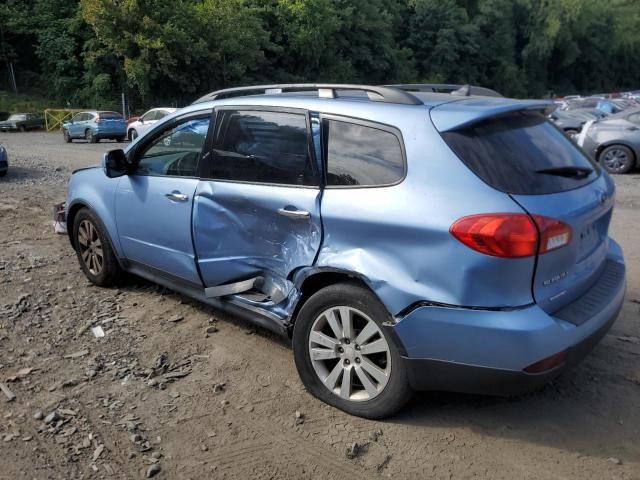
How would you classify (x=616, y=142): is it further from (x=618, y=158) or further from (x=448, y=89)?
(x=448, y=89)

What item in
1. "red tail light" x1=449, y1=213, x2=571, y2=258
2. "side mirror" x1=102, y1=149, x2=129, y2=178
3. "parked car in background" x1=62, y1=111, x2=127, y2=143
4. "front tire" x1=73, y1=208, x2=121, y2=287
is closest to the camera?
"red tail light" x1=449, y1=213, x2=571, y2=258

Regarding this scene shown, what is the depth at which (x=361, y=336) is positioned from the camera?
3104 mm

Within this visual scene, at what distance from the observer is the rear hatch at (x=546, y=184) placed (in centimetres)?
279

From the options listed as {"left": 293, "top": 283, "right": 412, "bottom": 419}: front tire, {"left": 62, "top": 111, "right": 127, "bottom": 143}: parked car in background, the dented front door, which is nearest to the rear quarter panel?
{"left": 293, "top": 283, "right": 412, "bottom": 419}: front tire

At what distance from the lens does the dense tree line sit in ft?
115

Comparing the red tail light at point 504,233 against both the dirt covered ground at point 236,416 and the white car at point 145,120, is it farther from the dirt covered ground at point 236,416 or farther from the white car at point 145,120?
the white car at point 145,120

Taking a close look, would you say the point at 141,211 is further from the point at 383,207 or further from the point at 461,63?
the point at 461,63

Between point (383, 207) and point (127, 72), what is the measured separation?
118 ft

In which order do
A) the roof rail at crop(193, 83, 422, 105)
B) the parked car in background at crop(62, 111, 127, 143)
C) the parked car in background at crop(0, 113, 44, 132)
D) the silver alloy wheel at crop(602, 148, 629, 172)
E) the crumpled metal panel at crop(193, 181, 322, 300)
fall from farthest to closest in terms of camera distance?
the parked car in background at crop(0, 113, 44, 132)
the parked car in background at crop(62, 111, 127, 143)
the silver alloy wheel at crop(602, 148, 629, 172)
the crumpled metal panel at crop(193, 181, 322, 300)
the roof rail at crop(193, 83, 422, 105)

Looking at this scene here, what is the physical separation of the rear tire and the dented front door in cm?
1105

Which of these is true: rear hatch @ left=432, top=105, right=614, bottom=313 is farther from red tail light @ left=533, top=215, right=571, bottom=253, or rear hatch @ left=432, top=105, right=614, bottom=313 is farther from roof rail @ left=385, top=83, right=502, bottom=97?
roof rail @ left=385, top=83, right=502, bottom=97

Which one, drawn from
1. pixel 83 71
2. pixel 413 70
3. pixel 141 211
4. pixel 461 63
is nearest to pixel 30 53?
pixel 83 71

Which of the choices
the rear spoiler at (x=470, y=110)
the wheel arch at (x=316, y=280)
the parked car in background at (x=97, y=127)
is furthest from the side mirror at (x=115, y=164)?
the parked car in background at (x=97, y=127)

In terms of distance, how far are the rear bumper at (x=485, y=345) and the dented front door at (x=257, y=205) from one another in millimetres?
793
